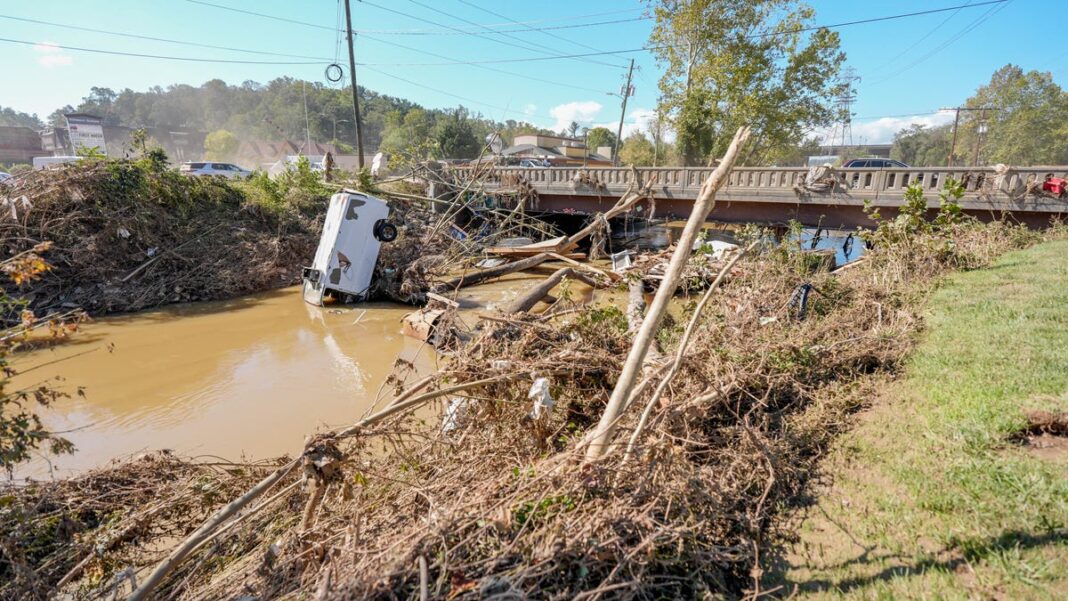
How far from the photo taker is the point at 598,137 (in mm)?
72438

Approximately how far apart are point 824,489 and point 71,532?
15.5 ft

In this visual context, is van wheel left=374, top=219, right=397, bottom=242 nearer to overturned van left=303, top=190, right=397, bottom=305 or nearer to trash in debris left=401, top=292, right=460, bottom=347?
overturned van left=303, top=190, right=397, bottom=305

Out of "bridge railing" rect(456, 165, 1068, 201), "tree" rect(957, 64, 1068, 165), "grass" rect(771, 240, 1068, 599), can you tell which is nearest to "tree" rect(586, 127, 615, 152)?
"tree" rect(957, 64, 1068, 165)

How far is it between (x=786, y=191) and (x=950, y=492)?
451 inches

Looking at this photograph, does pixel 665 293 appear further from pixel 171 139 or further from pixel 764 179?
pixel 171 139

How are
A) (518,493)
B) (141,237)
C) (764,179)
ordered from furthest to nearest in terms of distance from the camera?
(764,179)
(141,237)
(518,493)

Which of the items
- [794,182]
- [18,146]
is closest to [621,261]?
[794,182]

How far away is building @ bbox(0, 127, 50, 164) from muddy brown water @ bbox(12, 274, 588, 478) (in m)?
63.0

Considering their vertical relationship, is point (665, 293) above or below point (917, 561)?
above

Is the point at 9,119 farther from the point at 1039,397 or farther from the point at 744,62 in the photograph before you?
the point at 1039,397

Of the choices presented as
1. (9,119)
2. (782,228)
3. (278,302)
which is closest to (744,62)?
(782,228)

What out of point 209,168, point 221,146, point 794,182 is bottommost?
point 794,182

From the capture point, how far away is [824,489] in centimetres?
308

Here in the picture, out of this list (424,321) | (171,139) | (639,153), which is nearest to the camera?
(424,321)
